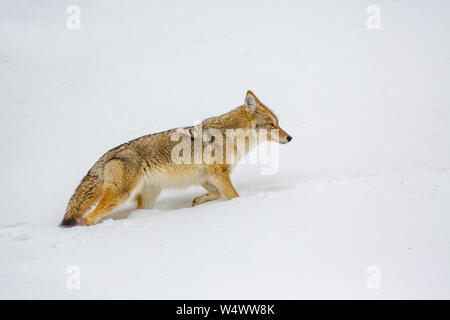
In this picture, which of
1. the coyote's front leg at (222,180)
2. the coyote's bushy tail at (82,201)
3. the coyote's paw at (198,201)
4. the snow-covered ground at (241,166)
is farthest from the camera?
the coyote's paw at (198,201)

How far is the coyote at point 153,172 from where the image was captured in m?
6.87

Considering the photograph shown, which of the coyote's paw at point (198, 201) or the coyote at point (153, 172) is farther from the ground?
the coyote at point (153, 172)

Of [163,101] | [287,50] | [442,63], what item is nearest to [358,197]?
[163,101]

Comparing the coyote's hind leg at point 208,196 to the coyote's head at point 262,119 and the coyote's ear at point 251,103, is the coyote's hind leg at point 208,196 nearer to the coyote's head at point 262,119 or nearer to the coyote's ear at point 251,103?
the coyote's head at point 262,119

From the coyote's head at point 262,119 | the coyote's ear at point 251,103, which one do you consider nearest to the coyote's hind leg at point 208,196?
the coyote's head at point 262,119

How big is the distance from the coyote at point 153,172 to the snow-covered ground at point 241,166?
1.23 ft

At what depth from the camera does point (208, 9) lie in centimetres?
1683

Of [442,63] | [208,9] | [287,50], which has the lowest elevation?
[442,63]

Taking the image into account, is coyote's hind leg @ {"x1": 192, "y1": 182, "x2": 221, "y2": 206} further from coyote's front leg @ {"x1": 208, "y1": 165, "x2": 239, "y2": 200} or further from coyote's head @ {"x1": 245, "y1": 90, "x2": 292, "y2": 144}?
coyote's head @ {"x1": 245, "y1": 90, "x2": 292, "y2": 144}

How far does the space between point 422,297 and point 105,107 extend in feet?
29.7

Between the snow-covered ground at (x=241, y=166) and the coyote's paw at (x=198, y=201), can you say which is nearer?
the snow-covered ground at (x=241, y=166)

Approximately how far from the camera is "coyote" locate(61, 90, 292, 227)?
6.87 meters

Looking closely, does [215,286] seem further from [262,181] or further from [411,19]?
[411,19]

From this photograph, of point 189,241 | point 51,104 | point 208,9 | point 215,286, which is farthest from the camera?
point 208,9
